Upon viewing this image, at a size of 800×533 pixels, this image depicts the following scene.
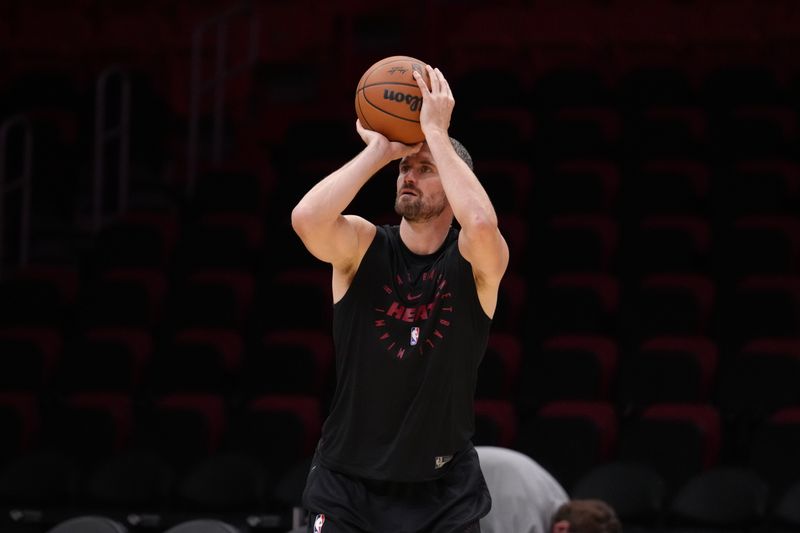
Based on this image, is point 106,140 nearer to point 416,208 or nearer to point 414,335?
point 416,208

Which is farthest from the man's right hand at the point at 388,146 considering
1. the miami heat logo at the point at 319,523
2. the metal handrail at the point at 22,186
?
the metal handrail at the point at 22,186

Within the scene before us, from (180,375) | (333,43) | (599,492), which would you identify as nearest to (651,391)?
(599,492)

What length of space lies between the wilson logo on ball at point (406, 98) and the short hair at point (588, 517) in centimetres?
144

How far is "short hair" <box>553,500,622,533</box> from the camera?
400 cm

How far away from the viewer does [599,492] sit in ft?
18.9

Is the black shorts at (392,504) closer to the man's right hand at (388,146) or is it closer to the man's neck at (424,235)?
the man's neck at (424,235)

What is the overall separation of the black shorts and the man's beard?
1.95ft

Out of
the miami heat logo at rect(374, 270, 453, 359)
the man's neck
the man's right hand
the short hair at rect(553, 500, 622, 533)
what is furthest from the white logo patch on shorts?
the short hair at rect(553, 500, 622, 533)

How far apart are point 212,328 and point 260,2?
446 cm

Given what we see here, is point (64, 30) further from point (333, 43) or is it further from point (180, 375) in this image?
point (180, 375)

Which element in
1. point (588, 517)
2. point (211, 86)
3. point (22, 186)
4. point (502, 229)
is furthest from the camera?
point (211, 86)

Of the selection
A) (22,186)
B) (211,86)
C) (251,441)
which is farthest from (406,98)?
(211,86)

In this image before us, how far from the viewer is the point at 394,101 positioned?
3.24m

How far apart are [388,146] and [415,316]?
0.42 metres
